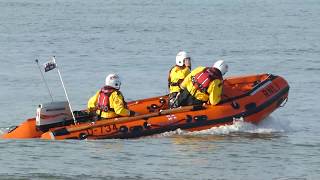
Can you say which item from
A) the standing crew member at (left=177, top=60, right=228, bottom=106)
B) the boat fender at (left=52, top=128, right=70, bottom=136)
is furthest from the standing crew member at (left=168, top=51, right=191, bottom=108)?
the boat fender at (left=52, top=128, right=70, bottom=136)

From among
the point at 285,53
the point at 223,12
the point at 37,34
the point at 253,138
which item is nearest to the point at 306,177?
the point at 253,138

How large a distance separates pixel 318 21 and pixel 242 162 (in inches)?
1069

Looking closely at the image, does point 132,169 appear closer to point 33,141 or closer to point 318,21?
point 33,141

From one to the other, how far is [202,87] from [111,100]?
1764 millimetres

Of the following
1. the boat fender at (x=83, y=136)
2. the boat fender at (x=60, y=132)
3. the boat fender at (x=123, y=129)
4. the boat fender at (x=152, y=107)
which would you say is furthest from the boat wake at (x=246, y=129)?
A: the boat fender at (x=60, y=132)

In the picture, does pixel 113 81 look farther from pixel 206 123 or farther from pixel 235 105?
pixel 235 105

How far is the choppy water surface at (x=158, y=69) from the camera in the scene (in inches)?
519

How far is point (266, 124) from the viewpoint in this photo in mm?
17078

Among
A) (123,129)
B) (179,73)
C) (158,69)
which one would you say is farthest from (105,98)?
(158,69)

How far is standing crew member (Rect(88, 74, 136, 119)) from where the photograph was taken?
50.1ft

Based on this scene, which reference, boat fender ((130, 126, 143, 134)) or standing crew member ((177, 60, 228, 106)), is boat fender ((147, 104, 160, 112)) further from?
boat fender ((130, 126, 143, 134))

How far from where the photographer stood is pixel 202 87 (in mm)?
16172

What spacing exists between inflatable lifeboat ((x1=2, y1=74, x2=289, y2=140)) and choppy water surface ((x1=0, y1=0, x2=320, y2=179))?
0.63 ft

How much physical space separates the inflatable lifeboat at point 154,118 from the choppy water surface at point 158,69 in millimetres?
192
